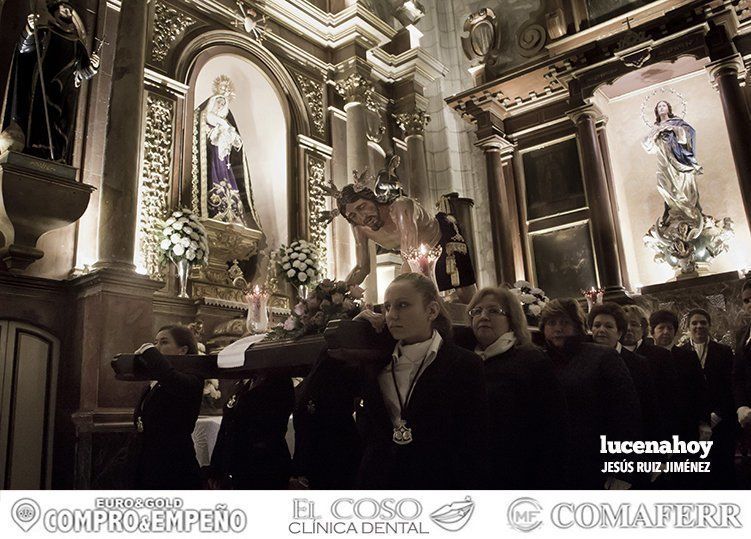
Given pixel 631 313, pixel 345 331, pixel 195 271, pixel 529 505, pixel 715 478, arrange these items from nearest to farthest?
1. pixel 345 331
2. pixel 529 505
3. pixel 715 478
4. pixel 631 313
5. pixel 195 271

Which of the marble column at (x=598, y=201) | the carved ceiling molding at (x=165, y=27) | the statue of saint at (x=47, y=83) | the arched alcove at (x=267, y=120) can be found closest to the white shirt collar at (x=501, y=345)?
the statue of saint at (x=47, y=83)

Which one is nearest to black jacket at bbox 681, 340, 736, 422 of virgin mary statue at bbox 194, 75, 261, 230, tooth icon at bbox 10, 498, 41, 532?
tooth icon at bbox 10, 498, 41, 532

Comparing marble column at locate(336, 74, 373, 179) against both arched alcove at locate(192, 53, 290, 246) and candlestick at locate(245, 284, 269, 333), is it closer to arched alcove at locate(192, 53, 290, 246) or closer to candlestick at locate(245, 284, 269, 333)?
arched alcove at locate(192, 53, 290, 246)

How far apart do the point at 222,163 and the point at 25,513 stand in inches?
196

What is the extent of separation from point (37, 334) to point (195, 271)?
5.87ft

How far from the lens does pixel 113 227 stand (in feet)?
16.5

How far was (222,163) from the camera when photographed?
678 centimetres

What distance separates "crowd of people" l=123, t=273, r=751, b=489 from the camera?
5.43 feet

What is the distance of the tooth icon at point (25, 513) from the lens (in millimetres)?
2344

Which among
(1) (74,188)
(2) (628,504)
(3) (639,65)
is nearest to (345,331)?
(2) (628,504)

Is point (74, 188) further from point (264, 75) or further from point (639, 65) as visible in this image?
point (639, 65)

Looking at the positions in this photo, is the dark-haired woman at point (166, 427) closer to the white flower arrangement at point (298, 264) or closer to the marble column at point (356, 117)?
the white flower arrangement at point (298, 264)

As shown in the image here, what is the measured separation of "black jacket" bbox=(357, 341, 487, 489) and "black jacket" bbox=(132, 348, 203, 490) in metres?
1.22

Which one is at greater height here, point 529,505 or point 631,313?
point 631,313
